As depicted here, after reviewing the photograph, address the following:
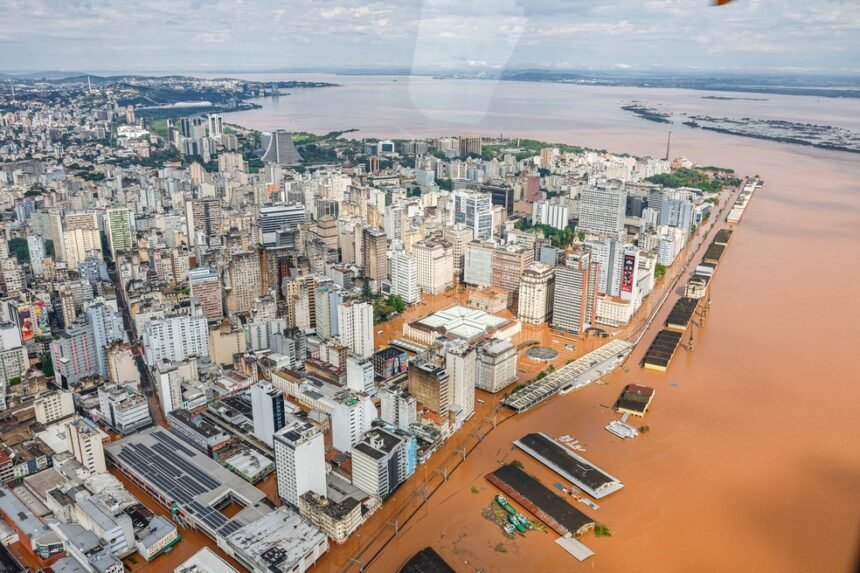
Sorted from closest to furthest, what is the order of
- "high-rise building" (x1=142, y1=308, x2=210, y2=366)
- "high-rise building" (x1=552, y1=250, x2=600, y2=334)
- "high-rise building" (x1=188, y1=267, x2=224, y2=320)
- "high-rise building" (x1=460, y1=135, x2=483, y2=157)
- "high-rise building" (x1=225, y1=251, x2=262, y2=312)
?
"high-rise building" (x1=142, y1=308, x2=210, y2=366), "high-rise building" (x1=552, y1=250, x2=600, y2=334), "high-rise building" (x1=188, y1=267, x2=224, y2=320), "high-rise building" (x1=225, y1=251, x2=262, y2=312), "high-rise building" (x1=460, y1=135, x2=483, y2=157)

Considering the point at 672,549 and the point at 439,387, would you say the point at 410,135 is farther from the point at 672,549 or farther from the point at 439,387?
the point at 672,549

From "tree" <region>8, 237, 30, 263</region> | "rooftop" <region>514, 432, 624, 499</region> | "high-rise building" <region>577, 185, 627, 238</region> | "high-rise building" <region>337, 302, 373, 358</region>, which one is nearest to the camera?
"rooftop" <region>514, 432, 624, 499</region>

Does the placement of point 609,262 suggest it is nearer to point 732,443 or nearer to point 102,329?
point 732,443

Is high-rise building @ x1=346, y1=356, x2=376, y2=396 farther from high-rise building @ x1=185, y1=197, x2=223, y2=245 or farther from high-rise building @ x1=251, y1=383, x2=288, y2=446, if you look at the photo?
high-rise building @ x1=185, y1=197, x2=223, y2=245

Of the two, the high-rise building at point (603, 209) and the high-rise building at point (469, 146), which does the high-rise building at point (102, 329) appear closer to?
the high-rise building at point (603, 209)

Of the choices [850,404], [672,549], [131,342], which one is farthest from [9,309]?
[850,404]

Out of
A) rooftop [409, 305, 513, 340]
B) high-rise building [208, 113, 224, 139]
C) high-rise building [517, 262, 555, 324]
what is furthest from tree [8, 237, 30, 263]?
high-rise building [208, 113, 224, 139]
